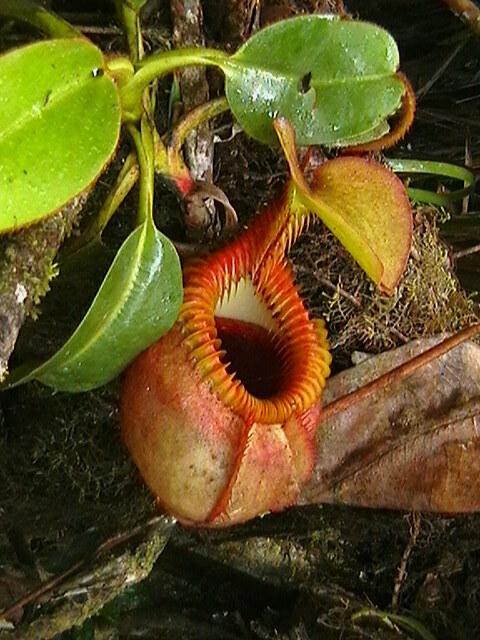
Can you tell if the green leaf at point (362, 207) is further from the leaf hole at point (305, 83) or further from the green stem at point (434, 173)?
the green stem at point (434, 173)

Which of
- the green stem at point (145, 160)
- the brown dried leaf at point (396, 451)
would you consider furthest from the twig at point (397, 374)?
the green stem at point (145, 160)

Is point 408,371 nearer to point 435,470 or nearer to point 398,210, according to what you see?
point 435,470

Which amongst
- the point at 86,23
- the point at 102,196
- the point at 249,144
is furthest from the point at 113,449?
the point at 86,23

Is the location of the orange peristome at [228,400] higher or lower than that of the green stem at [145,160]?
lower

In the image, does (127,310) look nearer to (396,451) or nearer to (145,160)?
(145,160)

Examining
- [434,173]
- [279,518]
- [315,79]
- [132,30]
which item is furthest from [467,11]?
[279,518]
